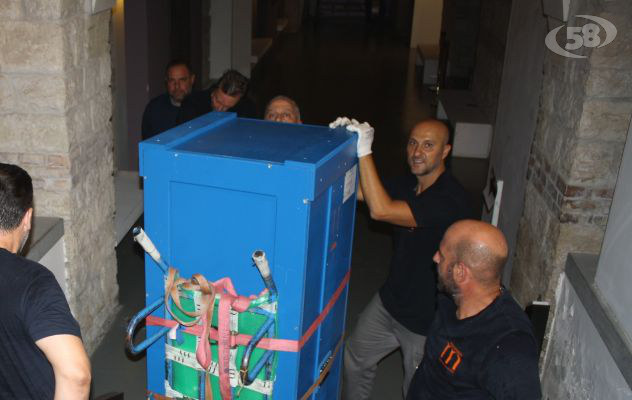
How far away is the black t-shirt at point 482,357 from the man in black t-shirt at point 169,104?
11.3 ft

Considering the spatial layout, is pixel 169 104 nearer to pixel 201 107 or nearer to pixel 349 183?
pixel 201 107

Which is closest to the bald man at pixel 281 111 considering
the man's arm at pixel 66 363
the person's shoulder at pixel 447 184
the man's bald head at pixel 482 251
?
the person's shoulder at pixel 447 184

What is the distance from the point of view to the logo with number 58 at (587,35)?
11.3ft

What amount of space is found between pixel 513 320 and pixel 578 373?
1.10 meters

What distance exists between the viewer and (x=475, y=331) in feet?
8.52

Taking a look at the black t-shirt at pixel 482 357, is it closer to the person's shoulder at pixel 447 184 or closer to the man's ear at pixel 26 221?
the person's shoulder at pixel 447 184

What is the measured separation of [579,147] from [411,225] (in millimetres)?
991

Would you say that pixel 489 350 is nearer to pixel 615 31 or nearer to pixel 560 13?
pixel 615 31

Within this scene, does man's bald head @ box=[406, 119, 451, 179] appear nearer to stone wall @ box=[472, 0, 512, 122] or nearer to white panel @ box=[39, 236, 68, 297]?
white panel @ box=[39, 236, 68, 297]

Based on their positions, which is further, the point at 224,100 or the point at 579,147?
the point at 224,100

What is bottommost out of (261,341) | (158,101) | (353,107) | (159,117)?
(353,107)

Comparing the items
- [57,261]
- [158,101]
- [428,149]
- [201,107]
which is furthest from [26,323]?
[158,101]

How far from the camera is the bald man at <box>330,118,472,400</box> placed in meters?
3.41

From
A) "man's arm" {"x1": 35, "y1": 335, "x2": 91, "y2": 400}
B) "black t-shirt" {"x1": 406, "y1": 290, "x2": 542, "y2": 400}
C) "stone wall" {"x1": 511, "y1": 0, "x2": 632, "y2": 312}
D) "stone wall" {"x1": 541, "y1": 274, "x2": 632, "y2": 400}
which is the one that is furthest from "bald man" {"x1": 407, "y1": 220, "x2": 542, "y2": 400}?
"man's arm" {"x1": 35, "y1": 335, "x2": 91, "y2": 400}
